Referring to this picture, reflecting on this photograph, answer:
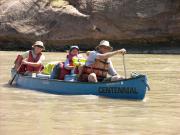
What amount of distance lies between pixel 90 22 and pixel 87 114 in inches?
816

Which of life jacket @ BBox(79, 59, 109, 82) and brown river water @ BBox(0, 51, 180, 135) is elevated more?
life jacket @ BBox(79, 59, 109, 82)

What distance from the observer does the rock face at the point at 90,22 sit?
2877 centimetres

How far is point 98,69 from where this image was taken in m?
11.2

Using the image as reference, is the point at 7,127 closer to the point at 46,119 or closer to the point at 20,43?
the point at 46,119

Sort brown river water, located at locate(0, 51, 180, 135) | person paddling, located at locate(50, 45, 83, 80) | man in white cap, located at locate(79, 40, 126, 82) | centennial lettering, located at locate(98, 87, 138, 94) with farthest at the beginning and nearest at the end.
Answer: person paddling, located at locate(50, 45, 83, 80)
man in white cap, located at locate(79, 40, 126, 82)
centennial lettering, located at locate(98, 87, 138, 94)
brown river water, located at locate(0, 51, 180, 135)

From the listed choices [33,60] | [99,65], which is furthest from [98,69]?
[33,60]

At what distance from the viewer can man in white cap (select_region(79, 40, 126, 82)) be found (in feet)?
35.8

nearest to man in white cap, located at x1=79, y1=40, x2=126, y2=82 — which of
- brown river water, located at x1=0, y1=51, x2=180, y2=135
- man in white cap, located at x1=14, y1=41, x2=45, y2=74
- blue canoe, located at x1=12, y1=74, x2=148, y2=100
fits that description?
blue canoe, located at x1=12, y1=74, x2=148, y2=100

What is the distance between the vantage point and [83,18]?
2931cm

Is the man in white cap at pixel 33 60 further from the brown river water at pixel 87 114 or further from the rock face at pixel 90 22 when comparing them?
the rock face at pixel 90 22

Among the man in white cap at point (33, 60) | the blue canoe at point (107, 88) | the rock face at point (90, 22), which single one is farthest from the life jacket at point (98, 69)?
the rock face at point (90, 22)

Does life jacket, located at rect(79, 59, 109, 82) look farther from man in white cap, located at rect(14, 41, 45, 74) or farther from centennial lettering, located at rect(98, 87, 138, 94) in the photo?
man in white cap, located at rect(14, 41, 45, 74)

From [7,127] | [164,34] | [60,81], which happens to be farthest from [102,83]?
[164,34]

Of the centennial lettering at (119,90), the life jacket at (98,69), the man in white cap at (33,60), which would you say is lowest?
the centennial lettering at (119,90)
